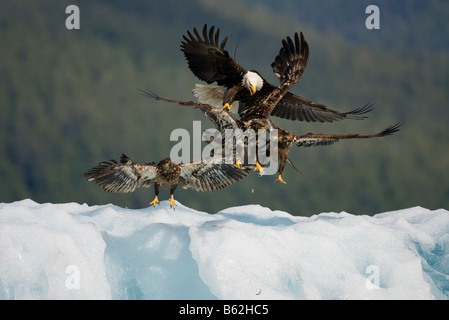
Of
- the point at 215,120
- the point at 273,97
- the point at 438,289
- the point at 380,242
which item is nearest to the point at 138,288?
the point at 215,120

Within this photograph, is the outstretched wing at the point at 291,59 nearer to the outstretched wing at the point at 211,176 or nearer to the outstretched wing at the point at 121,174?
the outstretched wing at the point at 211,176

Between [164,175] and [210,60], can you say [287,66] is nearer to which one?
[210,60]

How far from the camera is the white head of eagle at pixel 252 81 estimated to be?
4.46 meters

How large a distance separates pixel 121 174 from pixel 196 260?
0.86 m

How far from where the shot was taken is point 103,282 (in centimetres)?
404

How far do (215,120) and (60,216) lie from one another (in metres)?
1.69

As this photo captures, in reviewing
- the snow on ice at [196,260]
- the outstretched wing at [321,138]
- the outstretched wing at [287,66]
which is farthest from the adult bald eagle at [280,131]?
the snow on ice at [196,260]

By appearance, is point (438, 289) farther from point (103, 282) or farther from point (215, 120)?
point (103, 282)

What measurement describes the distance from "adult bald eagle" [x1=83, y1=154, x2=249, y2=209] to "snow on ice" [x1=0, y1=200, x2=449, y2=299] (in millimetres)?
384

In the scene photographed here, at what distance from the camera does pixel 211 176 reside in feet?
14.7

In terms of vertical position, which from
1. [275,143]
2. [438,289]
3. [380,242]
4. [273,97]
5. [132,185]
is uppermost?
[273,97]

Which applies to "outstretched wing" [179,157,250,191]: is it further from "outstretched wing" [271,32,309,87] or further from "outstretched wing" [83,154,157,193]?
"outstretched wing" [271,32,309,87]
